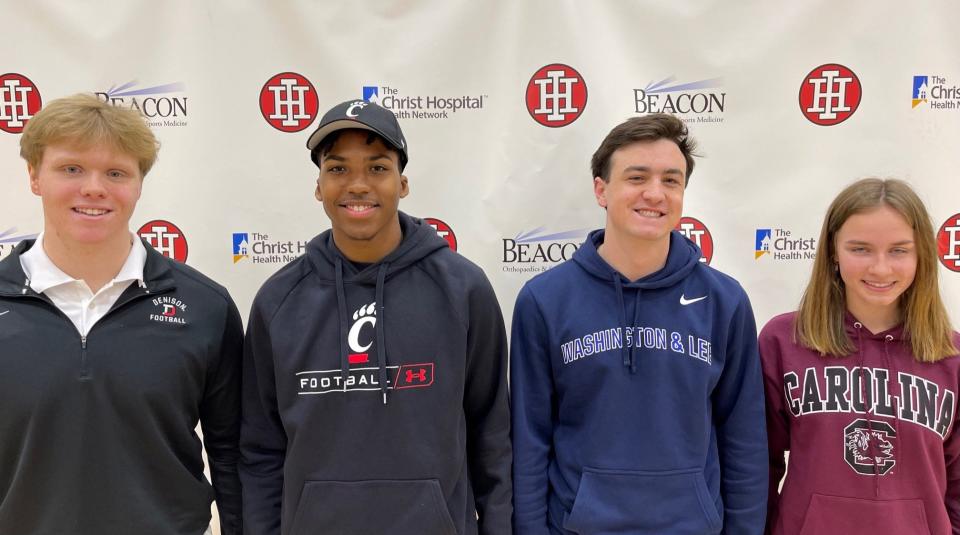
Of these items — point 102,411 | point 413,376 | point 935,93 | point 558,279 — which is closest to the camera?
point 102,411

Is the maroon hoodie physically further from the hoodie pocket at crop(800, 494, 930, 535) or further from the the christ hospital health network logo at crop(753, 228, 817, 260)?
the the christ hospital health network logo at crop(753, 228, 817, 260)

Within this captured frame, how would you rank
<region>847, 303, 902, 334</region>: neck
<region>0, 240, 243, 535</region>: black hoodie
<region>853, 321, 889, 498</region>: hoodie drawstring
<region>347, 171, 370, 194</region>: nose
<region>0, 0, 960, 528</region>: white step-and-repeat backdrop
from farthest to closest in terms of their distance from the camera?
1. <region>0, 0, 960, 528</region>: white step-and-repeat backdrop
2. <region>847, 303, 902, 334</region>: neck
3. <region>853, 321, 889, 498</region>: hoodie drawstring
4. <region>347, 171, 370, 194</region>: nose
5. <region>0, 240, 243, 535</region>: black hoodie

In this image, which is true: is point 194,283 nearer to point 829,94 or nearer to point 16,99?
point 16,99

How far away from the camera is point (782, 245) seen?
231 centimetres

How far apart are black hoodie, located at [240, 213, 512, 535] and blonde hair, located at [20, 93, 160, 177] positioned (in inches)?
17.6

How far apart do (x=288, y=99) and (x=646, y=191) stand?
136 cm

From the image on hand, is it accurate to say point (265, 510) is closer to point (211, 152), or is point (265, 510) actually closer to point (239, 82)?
point (211, 152)

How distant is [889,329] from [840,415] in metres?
0.26

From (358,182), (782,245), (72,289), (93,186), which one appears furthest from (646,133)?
(72,289)

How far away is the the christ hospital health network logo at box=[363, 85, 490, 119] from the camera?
222 cm

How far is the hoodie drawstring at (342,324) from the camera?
1.42 meters

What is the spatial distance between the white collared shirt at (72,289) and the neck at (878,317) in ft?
5.83

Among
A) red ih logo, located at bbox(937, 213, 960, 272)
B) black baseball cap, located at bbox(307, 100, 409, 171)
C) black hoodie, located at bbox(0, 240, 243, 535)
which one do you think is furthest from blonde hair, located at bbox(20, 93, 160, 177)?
red ih logo, located at bbox(937, 213, 960, 272)

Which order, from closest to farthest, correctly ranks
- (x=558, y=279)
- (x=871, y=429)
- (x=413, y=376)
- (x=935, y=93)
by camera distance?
1. (x=413, y=376)
2. (x=871, y=429)
3. (x=558, y=279)
4. (x=935, y=93)
